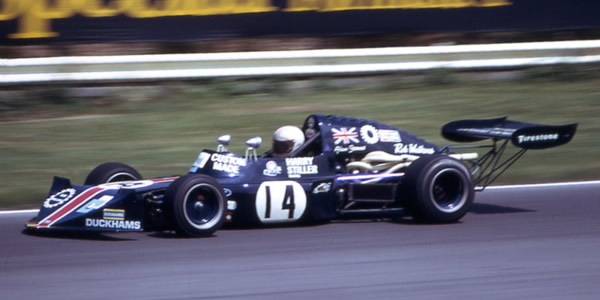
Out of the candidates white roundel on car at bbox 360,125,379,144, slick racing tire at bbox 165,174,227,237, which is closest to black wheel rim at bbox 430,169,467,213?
white roundel on car at bbox 360,125,379,144

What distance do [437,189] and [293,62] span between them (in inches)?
266

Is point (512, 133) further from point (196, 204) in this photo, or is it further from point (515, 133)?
point (196, 204)

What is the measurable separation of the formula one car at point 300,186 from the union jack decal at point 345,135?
0.03ft

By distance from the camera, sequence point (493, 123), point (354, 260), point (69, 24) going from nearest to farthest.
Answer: point (354, 260)
point (493, 123)
point (69, 24)

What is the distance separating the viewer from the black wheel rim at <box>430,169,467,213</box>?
7.38 m

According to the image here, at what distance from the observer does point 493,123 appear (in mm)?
8297

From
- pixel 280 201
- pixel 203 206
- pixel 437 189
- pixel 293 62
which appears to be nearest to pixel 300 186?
pixel 280 201

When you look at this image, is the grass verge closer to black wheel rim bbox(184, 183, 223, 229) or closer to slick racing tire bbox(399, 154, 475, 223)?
slick racing tire bbox(399, 154, 475, 223)

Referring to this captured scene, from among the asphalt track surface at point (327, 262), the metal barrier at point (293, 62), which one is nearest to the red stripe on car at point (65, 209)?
the asphalt track surface at point (327, 262)

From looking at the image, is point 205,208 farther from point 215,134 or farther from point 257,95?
point 257,95

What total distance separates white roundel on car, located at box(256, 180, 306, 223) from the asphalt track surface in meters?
0.14

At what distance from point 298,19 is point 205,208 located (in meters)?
8.04

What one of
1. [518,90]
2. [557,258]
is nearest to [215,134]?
[518,90]

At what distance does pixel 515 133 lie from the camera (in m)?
7.44
